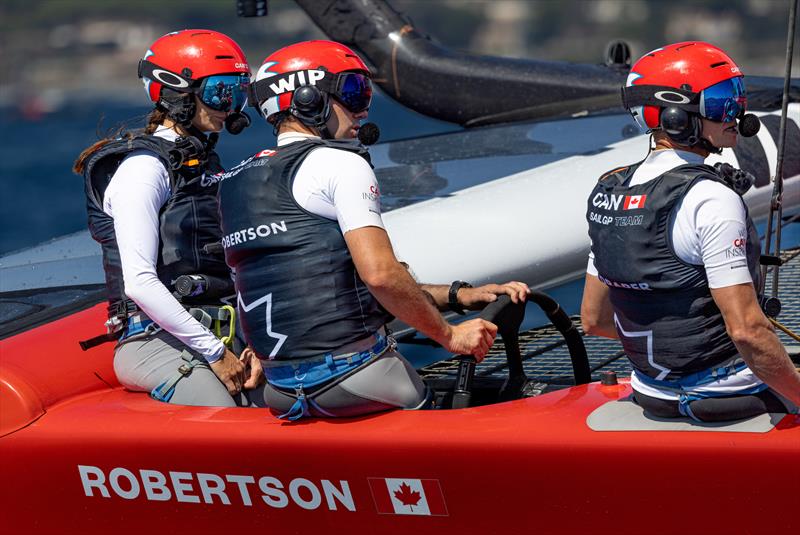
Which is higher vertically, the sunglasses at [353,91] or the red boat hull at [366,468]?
the sunglasses at [353,91]

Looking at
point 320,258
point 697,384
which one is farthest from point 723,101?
point 320,258

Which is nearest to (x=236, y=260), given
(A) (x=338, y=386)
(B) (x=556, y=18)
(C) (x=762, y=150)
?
(A) (x=338, y=386)

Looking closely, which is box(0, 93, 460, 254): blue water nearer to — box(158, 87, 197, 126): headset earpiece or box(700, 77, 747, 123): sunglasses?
box(158, 87, 197, 126): headset earpiece

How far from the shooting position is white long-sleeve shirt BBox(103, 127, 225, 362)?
330 centimetres

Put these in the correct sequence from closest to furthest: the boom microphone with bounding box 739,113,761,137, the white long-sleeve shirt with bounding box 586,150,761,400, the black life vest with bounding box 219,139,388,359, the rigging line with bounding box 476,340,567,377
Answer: the white long-sleeve shirt with bounding box 586,150,761,400 < the boom microphone with bounding box 739,113,761,137 < the black life vest with bounding box 219,139,388,359 < the rigging line with bounding box 476,340,567,377

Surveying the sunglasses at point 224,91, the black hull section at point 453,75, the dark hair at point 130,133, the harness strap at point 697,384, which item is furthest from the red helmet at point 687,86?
the black hull section at point 453,75

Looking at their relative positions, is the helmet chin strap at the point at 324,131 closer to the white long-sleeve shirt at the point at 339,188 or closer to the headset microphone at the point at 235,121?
the white long-sleeve shirt at the point at 339,188

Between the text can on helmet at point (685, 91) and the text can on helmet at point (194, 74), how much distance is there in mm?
1101

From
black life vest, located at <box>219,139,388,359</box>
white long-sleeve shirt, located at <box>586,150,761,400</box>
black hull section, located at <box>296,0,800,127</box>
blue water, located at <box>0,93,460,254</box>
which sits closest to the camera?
white long-sleeve shirt, located at <box>586,150,761,400</box>

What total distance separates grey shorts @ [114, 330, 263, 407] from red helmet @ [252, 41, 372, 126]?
0.69 metres

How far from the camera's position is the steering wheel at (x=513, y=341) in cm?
327

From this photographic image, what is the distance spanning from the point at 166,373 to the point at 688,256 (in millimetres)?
1415

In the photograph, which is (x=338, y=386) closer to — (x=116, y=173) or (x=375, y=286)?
(x=375, y=286)

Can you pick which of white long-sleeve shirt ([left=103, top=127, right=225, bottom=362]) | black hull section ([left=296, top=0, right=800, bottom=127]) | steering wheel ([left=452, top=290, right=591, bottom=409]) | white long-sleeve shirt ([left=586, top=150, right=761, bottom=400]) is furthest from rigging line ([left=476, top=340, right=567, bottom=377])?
black hull section ([left=296, top=0, right=800, bottom=127])
